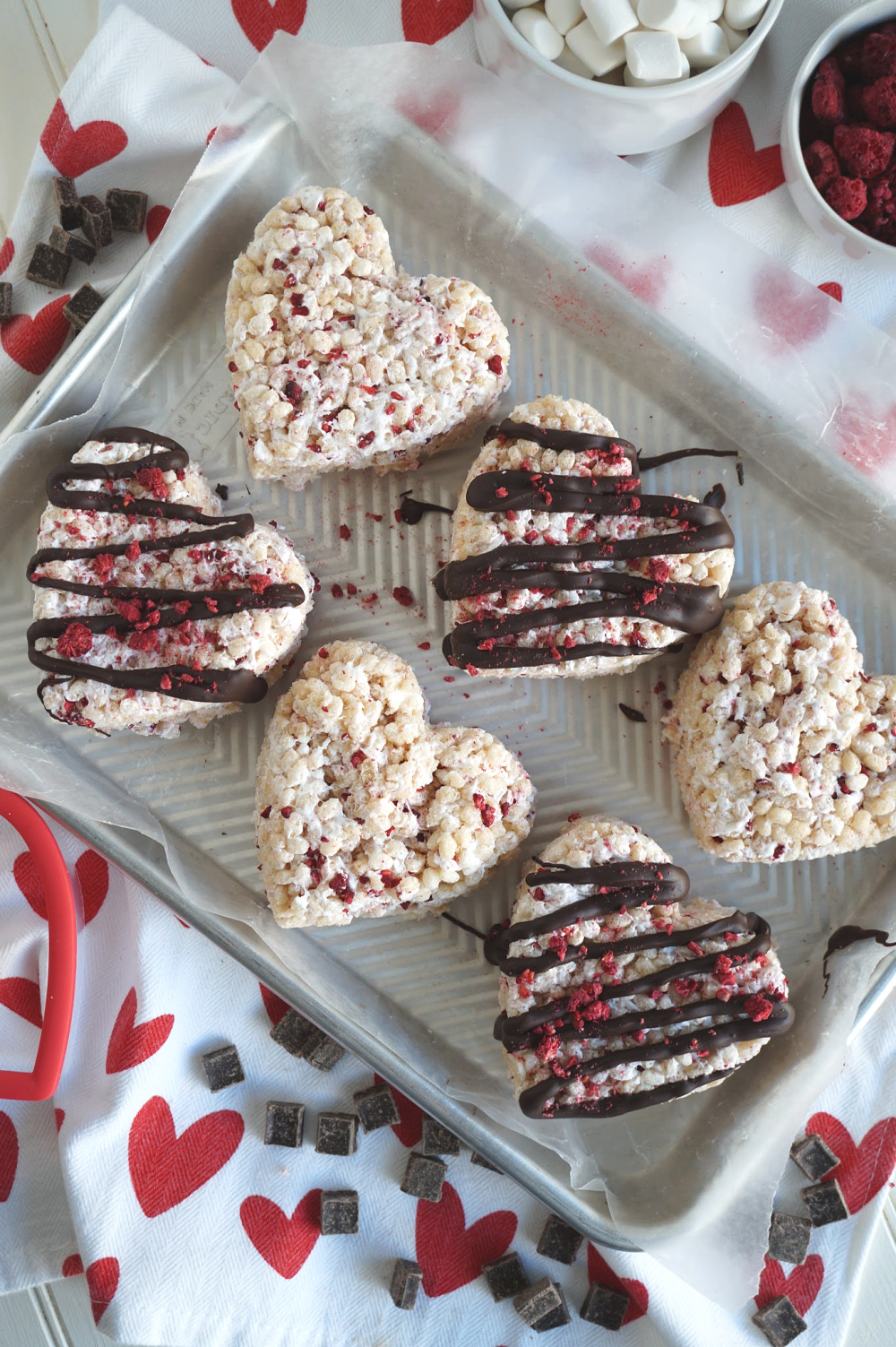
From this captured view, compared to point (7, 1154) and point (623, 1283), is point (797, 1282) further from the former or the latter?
point (7, 1154)

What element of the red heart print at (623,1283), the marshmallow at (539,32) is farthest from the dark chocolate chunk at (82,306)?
the red heart print at (623,1283)

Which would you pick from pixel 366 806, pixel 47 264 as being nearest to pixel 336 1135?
pixel 366 806

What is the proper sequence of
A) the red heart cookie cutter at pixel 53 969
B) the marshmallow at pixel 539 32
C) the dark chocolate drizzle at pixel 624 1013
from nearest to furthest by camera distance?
the dark chocolate drizzle at pixel 624 1013 < the red heart cookie cutter at pixel 53 969 < the marshmallow at pixel 539 32

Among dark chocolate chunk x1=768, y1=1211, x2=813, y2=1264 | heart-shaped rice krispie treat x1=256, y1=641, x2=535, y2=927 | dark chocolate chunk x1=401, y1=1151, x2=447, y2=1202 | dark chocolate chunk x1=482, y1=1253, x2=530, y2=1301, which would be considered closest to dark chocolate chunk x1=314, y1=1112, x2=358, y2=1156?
dark chocolate chunk x1=401, y1=1151, x2=447, y2=1202

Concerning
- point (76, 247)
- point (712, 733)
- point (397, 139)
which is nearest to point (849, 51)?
point (397, 139)

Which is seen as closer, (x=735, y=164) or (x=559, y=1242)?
(x=559, y=1242)

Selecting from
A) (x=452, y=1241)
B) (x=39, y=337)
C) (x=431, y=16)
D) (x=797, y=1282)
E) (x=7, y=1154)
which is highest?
(x=431, y=16)

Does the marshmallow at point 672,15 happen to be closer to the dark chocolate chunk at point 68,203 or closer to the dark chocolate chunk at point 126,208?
the dark chocolate chunk at point 126,208

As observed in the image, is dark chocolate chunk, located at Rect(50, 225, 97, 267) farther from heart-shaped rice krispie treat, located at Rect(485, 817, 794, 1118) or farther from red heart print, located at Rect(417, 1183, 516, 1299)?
red heart print, located at Rect(417, 1183, 516, 1299)
